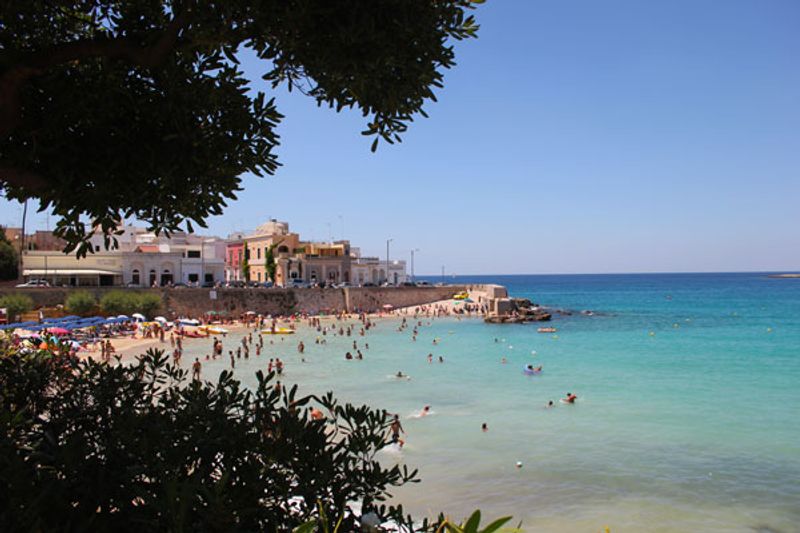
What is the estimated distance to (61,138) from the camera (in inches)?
174

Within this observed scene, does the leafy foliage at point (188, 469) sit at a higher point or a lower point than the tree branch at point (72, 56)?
lower

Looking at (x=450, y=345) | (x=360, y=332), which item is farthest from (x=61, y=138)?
(x=360, y=332)

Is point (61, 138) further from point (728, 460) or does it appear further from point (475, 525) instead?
point (728, 460)

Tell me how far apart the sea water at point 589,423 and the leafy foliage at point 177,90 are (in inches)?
340

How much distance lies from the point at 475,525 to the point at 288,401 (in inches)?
65.5

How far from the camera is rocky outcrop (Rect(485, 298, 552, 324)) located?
59.0 metres

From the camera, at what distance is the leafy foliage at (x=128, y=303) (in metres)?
44.2

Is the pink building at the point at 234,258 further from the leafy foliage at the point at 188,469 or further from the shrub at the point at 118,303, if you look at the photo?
the leafy foliage at the point at 188,469

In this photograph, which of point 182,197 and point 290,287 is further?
point 290,287

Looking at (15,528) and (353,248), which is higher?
(353,248)

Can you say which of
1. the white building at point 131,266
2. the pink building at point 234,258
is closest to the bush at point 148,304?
the white building at point 131,266

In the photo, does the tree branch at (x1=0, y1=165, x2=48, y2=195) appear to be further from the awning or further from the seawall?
the awning

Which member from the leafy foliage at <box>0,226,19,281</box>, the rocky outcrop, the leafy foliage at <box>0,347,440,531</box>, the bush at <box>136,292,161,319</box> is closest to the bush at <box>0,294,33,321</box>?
the bush at <box>136,292,161,319</box>

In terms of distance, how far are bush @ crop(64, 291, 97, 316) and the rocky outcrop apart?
34365 mm
